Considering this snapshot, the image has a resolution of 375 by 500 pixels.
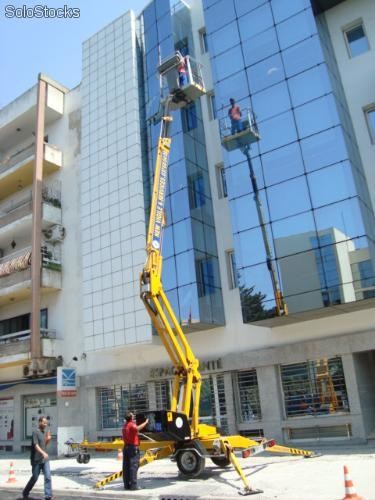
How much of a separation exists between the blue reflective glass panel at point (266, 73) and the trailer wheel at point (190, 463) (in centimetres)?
1339

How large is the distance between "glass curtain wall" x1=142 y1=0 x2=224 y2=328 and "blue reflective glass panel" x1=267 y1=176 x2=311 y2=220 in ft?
12.6

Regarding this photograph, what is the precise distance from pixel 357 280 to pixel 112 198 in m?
12.8

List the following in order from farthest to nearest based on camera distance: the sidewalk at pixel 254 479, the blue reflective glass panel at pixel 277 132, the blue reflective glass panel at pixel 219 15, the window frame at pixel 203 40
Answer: the window frame at pixel 203 40 < the blue reflective glass panel at pixel 219 15 < the blue reflective glass panel at pixel 277 132 < the sidewalk at pixel 254 479

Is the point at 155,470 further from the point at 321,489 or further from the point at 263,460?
the point at 321,489

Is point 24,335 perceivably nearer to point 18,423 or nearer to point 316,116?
point 18,423

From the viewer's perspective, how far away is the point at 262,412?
18.1 metres

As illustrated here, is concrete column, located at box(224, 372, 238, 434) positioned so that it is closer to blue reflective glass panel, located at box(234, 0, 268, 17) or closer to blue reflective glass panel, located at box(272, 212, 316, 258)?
blue reflective glass panel, located at box(272, 212, 316, 258)

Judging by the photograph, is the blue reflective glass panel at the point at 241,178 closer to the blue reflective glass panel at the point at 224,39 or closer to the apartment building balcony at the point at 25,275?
the blue reflective glass panel at the point at 224,39

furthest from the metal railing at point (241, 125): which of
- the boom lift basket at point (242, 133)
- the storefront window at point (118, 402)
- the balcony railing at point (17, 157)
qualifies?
the balcony railing at point (17, 157)

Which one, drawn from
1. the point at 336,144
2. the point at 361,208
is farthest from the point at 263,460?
the point at 336,144

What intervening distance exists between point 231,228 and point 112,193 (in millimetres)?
6666

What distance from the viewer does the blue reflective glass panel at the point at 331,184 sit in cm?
1619

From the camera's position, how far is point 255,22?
64.5ft

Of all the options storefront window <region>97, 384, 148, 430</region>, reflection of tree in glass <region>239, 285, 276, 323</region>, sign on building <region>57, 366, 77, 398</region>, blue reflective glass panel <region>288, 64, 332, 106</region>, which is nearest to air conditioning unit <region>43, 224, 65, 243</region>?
sign on building <region>57, 366, 77, 398</region>
